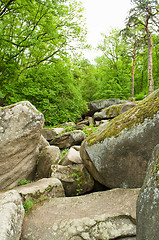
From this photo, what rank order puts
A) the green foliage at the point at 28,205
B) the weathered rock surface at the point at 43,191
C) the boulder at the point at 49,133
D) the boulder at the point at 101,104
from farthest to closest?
1. the boulder at the point at 101,104
2. the boulder at the point at 49,133
3. the weathered rock surface at the point at 43,191
4. the green foliage at the point at 28,205

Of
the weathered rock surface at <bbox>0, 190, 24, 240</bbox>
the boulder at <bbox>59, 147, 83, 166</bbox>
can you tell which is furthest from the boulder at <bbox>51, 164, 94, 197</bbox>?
the weathered rock surface at <bbox>0, 190, 24, 240</bbox>

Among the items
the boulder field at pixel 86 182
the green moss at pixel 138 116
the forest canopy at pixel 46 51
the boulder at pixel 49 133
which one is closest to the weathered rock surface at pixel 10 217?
the boulder field at pixel 86 182

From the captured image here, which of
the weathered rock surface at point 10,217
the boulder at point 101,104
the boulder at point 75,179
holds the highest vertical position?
the boulder at point 101,104

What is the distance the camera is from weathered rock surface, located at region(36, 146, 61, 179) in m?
5.53

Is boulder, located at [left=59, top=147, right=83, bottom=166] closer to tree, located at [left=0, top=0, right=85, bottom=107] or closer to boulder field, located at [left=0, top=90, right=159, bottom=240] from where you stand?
boulder field, located at [left=0, top=90, right=159, bottom=240]

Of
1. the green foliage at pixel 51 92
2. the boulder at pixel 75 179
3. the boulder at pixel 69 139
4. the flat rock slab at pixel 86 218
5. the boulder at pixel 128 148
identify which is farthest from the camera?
the green foliage at pixel 51 92

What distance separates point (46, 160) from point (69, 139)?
9.17 feet

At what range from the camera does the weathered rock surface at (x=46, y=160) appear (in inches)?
218

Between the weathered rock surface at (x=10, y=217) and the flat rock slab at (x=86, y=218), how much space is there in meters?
0.33

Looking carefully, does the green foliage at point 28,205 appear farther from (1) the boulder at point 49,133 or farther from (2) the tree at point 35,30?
(2) the tree at point 35,30

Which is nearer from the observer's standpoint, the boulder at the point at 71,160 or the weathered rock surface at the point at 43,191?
the weathered rock surface at the point at 43,191

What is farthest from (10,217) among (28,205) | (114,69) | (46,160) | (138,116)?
(114,69)

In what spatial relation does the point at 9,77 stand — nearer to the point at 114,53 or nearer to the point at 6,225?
the point at 6,225

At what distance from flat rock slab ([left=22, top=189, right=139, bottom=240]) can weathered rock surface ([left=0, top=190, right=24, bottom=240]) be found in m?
0.33
